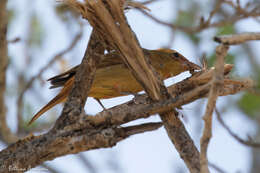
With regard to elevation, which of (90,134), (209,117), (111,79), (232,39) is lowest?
(111,79)

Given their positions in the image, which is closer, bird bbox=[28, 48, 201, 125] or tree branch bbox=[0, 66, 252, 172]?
tree branch bbox=[0, 66, 252, 172]

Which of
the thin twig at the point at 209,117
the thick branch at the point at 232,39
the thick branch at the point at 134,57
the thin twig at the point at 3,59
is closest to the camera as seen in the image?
the thick branch at the point at 232,39

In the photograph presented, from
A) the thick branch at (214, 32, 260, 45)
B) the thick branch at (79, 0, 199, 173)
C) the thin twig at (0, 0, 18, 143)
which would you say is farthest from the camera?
the thin twig at (0, 0, 18, 143)

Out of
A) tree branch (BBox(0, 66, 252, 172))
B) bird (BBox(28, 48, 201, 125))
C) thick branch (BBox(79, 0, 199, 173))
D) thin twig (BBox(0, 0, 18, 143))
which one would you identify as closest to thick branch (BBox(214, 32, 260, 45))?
tree branch (BBox(0, 66, 252, 172))

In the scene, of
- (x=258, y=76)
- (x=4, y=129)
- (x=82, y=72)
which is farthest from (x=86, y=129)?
(x=258, y=76)

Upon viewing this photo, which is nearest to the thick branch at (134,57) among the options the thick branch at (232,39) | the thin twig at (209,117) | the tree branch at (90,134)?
the tree branch at (90,134)

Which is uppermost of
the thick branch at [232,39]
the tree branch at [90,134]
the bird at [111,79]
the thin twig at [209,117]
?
the thick branch at [232,39]

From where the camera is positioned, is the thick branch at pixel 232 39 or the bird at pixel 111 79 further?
the bird at pixel 111 79

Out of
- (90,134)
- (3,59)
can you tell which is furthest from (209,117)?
(3,59)

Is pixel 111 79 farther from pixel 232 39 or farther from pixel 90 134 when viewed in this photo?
pixel 232 39

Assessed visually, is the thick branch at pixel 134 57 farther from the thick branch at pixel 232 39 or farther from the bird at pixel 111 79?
the bird at pixel 111 79

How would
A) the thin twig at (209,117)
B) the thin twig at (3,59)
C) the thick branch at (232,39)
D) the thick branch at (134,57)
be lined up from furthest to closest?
the thin twig at (3,59), the thick branch at (134,57), the thin twig at (209,117), the thick branch at (232,39)

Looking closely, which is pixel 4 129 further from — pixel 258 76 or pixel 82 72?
pixel 258 76

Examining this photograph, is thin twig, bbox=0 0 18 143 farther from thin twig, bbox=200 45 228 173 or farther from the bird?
thin twig, bbox=200 45 228 173
